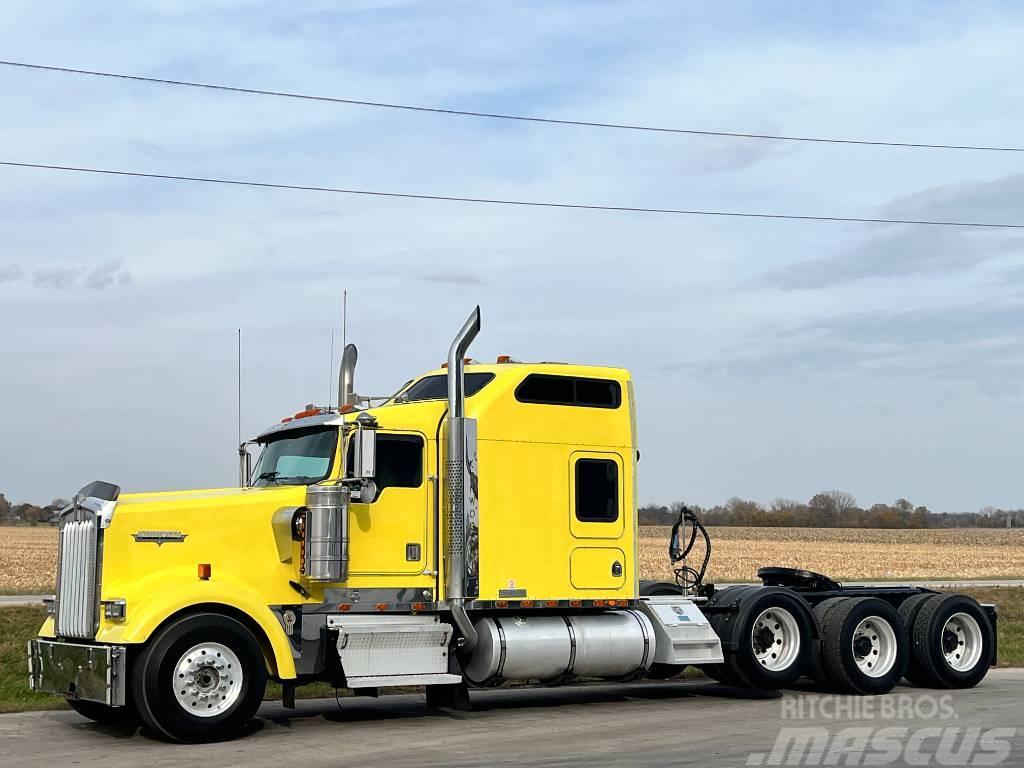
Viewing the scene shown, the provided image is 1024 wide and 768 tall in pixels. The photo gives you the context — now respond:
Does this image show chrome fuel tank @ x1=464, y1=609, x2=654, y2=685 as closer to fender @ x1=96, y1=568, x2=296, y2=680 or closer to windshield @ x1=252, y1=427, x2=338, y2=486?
fender @ x1=96, y1=568, x2=296, y2=680

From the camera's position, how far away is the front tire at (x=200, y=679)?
11688 mm

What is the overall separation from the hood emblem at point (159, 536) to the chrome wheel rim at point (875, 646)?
27.1ft

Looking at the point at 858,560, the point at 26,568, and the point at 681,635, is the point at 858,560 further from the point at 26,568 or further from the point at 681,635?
the point at 681,635

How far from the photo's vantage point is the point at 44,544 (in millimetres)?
61438

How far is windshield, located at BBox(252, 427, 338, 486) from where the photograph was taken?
13.5 metres

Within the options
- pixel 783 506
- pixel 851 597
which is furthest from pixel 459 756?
pixel 783 506

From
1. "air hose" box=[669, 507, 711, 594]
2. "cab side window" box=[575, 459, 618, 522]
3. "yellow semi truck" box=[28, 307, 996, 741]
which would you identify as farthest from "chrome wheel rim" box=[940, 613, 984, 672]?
"cab side window" box=[575, 459, 618, 522]

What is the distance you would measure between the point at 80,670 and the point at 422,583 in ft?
11.4

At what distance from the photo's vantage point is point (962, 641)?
16875 mm

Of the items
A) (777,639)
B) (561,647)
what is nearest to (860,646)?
(777,639)

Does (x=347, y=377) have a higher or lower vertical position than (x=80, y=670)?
higher

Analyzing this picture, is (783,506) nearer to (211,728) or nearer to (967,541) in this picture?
(967,541)

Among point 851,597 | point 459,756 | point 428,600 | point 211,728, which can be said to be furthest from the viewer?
point 851,597

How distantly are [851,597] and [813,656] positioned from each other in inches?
39.9
